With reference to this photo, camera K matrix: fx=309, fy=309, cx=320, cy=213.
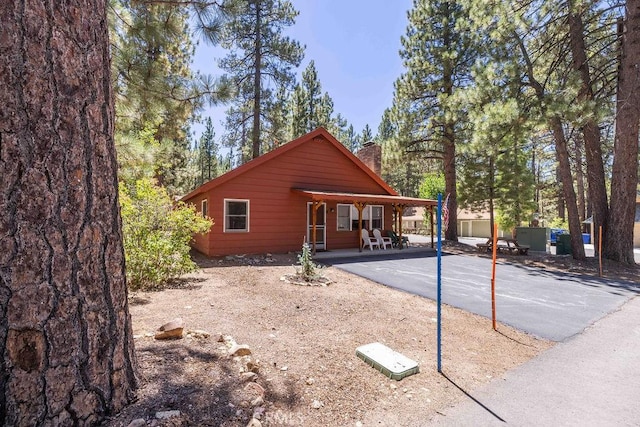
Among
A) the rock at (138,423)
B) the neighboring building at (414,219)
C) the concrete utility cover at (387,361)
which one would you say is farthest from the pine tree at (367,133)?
the rock at (138,423)

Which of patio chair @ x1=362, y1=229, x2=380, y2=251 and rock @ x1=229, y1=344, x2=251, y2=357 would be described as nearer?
rock @ x1=229, y1=344, x2=251, y2=357

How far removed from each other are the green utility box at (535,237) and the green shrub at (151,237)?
15896 mm

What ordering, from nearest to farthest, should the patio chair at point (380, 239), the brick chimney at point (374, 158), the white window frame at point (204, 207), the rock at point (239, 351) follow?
the rock at point (239, 351) < the white window frame at point (204, 207) < the patio chair at point (380, 239) < the brick chimney at point (374, 158)

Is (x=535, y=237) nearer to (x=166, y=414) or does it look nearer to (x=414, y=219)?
(x=166, y=414)

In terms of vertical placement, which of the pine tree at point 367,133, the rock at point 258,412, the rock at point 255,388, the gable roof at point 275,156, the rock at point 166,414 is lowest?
the rock at point 258,412

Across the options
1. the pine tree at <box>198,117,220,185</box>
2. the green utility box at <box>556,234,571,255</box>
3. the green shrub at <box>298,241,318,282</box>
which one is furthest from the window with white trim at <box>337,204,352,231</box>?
the pine tree at <box>198,117,220,185</box>

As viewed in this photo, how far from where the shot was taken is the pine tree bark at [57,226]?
1.54 meters

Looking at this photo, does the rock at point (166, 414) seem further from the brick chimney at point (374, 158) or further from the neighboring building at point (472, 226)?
the neighboring building at point (472, 226)

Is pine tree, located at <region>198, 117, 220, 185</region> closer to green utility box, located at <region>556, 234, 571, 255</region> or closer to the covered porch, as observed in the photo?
the covered porch

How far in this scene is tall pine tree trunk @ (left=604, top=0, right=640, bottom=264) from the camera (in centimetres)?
964

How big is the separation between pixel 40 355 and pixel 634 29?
15.1 metres

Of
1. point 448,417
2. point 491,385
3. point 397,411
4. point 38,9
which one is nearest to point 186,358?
point 397,411

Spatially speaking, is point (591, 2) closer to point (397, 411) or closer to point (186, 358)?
point (397, 411)

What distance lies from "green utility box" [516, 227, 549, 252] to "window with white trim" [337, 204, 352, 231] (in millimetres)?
9224
